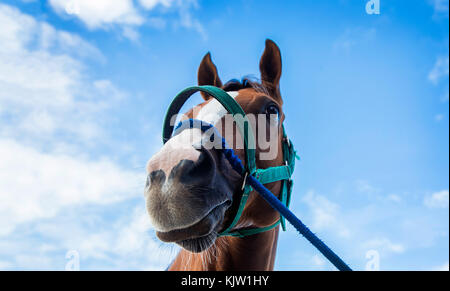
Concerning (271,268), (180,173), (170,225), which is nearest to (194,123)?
(180,173)

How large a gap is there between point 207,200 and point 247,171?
0.46 metres

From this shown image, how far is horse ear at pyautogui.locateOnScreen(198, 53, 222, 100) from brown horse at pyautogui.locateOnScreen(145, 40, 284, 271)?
867 mm

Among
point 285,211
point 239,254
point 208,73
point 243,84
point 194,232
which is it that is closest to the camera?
point 194,232

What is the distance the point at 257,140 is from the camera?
8.05 feet

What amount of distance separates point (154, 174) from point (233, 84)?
1638 mm

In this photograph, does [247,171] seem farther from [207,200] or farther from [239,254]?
[239,254]

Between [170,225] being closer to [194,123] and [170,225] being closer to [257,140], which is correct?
[194,123]

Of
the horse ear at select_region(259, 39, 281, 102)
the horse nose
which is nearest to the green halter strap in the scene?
the horse nose

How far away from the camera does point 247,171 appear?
2127mm

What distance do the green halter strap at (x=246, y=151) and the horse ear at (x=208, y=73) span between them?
1030 millimetres

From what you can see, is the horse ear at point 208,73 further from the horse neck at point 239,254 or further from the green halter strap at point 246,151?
the horse neck at point 239,254

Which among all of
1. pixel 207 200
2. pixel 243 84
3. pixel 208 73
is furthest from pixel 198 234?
pixel 208 73
